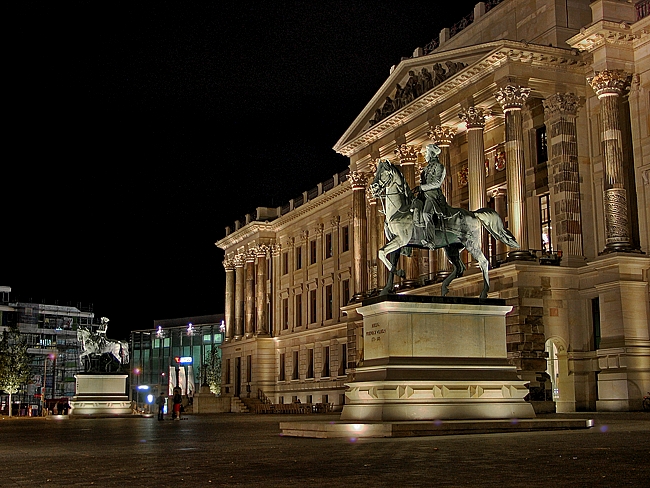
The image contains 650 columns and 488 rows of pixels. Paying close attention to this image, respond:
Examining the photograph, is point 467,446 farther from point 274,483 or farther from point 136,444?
point 136,444

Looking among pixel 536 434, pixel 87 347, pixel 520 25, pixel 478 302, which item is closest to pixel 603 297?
pixel 520 25

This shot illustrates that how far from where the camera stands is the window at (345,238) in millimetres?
68438

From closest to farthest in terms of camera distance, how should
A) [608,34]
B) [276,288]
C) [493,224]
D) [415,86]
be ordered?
[493,224]
[608,34]
[415,86]
[276,288]

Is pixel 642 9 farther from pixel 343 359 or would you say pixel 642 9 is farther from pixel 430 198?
pixel 343 359

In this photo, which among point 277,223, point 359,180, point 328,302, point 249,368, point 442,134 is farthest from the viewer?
point 277,223

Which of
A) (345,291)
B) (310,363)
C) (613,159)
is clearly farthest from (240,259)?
(613,159)

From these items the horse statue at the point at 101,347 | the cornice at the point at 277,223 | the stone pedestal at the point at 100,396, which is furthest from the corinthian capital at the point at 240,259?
the stone pedestal at the point at 100,396

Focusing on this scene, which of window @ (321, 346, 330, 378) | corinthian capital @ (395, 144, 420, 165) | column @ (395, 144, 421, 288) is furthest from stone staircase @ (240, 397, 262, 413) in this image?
corinthian capital @ (395, 144, 420, 165)

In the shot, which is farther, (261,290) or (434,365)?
(261,290)

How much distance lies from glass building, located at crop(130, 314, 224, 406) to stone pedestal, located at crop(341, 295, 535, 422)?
89.6 m

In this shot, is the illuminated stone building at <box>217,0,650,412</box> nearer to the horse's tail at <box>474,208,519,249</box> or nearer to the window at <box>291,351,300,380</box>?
the horse's tail at <box>474,208,519,249</box>

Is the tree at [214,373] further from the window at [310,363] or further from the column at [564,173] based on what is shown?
the column at [564,173]

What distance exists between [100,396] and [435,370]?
3271cm

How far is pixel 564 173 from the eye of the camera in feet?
131
